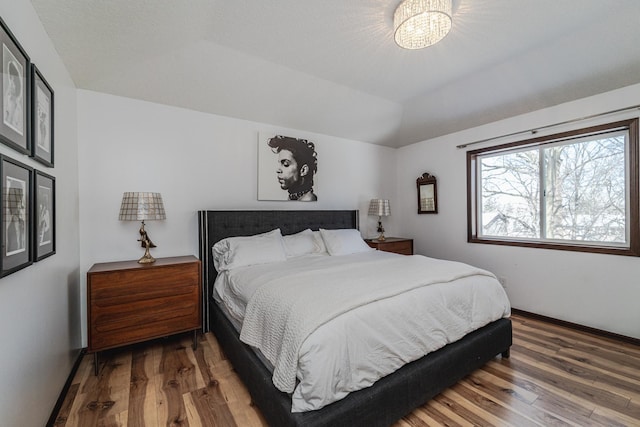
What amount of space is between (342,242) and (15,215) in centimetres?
251

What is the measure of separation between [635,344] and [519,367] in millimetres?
1267

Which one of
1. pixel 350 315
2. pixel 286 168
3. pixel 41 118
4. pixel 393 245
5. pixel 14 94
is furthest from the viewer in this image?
pixel 393 245

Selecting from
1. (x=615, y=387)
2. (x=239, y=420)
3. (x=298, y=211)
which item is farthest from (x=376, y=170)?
(x=239, y=420)

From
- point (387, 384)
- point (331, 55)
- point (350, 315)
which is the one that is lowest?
point (387, 384)

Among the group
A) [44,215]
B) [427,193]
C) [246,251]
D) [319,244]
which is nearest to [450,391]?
[319,244]

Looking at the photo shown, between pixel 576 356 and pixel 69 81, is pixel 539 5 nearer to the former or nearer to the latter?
pixel 576 356

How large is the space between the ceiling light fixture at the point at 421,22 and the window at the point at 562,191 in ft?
6.74

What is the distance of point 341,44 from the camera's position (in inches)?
88.3

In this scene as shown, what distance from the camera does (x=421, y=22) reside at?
171 centimetres

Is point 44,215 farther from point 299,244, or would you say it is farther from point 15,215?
point 299,244

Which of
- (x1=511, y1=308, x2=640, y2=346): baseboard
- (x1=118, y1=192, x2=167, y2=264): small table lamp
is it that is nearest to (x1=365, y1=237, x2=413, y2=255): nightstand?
(x1=511, y1=308, x2=640, y2=346): baseboard

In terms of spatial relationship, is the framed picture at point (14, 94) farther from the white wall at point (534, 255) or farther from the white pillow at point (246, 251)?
the white wall at point (534, 255)

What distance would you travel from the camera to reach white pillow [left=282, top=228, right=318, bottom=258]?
2913 millimetres

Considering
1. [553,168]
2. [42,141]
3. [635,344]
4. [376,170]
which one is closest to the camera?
[42,141]
